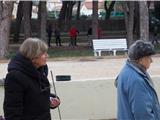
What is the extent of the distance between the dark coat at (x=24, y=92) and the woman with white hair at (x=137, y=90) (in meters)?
0.66

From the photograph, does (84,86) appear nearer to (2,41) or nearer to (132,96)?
(132,96)

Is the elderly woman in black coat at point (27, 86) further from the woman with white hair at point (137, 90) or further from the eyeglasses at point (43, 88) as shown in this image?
the woman with white hair at point (137, 90)

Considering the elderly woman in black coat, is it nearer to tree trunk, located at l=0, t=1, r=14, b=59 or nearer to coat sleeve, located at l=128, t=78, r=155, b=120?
coat sleeve, located at l=128, t=78, r=155, b=120

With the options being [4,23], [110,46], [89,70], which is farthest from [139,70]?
[110,46]

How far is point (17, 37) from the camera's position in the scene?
42.9 m

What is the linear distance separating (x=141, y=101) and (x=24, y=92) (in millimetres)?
956

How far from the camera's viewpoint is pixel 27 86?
4.50 meters

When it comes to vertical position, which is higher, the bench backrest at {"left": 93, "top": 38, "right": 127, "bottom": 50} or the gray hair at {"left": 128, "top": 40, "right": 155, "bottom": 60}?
the gray hair at {"left": 128, "top": 40, "right": 155, "bottom": 60}

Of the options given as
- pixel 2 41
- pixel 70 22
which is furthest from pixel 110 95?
pixel 70 22

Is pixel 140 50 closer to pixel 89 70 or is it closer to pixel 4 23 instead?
pixel 89 70

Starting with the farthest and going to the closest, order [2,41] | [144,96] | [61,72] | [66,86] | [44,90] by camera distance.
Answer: [2,41], [61,72], [66,86], [44,90], [144,96]

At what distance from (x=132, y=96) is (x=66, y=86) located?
5.41 metres

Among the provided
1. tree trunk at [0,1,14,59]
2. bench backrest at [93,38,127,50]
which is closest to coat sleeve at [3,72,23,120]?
tree trunk at [0,1,14,59]

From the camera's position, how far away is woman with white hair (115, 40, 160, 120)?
14.4ft
